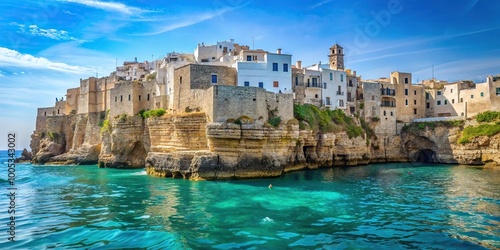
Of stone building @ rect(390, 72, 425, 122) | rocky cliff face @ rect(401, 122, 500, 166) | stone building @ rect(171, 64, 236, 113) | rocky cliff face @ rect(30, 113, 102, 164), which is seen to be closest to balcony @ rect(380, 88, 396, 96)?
stone building @ rect(390, 72, 425, 122)

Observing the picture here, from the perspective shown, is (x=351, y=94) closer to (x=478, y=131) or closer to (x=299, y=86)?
(x=299, y=86)

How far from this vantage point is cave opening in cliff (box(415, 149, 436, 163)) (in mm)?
48625

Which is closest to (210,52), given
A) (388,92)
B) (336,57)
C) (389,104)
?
(336,57)

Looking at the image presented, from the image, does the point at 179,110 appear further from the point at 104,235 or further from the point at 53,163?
the point at 53,163

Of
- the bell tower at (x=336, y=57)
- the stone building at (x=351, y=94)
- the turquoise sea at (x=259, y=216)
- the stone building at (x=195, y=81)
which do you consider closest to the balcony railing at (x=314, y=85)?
the stone building at (x=351, y=94)

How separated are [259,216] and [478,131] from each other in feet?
123

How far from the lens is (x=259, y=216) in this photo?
1541 centimetres

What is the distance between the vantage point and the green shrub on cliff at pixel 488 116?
135ft

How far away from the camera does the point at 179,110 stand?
1401 inches

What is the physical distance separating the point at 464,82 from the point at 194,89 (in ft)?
134

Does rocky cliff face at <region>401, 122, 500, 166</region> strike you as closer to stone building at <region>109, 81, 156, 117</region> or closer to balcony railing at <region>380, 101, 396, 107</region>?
balcony railing at <region>380, 101, 396, 107</region>

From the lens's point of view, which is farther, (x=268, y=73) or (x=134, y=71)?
(x=134, y=71)

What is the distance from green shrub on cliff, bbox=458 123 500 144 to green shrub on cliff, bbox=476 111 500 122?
1118 mm

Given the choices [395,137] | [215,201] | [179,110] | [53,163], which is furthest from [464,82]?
[53,163]
